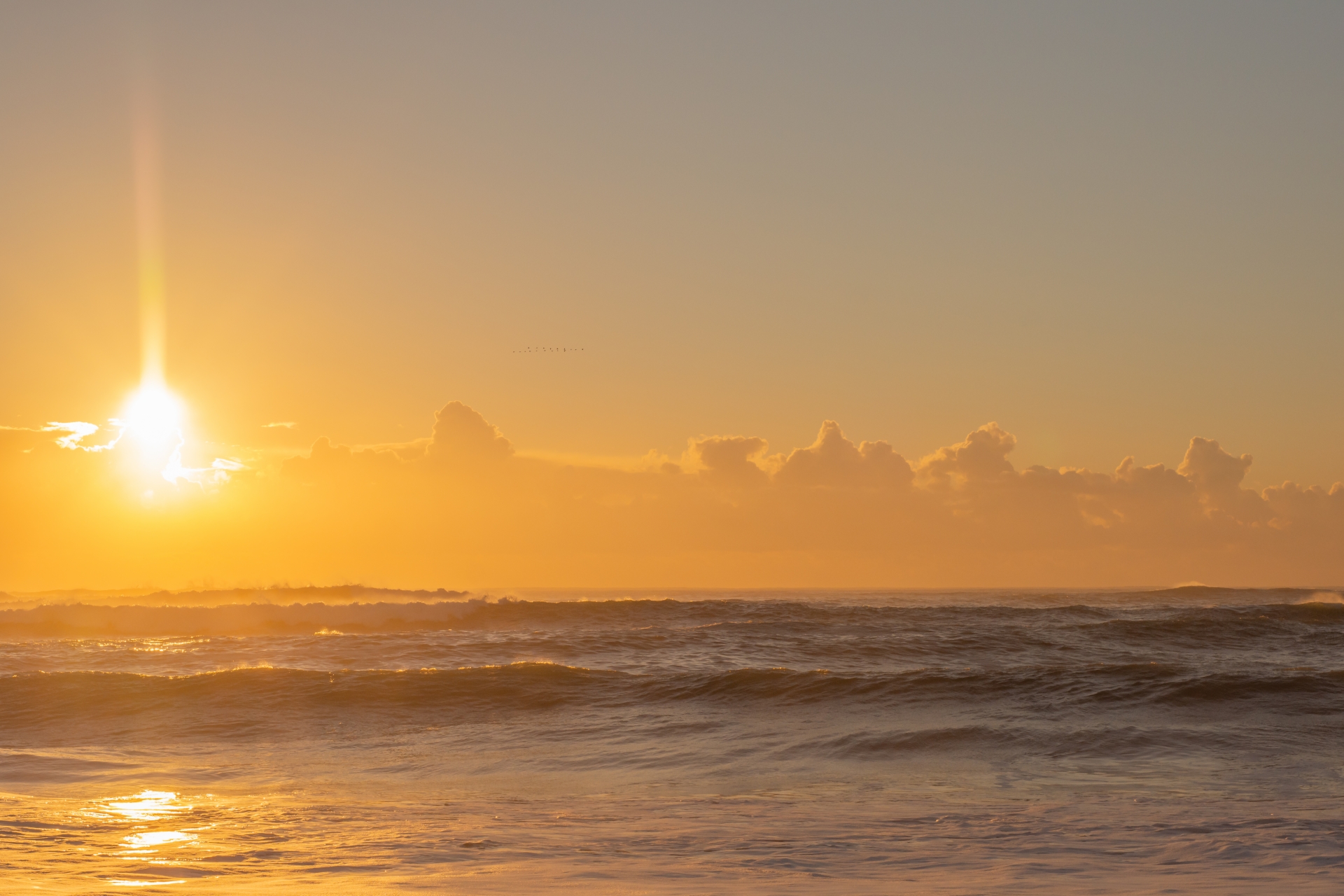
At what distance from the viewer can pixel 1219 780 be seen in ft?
37.3

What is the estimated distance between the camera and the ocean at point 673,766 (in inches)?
303

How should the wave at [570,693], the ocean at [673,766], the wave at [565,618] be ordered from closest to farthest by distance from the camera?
the ocean at [673,766]
the wave at [570,693]
the wave at [565,618]

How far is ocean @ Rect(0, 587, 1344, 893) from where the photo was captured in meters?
7.68

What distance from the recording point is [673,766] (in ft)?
42.6

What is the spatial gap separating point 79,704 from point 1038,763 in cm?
1638

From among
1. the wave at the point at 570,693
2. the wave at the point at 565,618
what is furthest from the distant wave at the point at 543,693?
the wave at the point at 565,618

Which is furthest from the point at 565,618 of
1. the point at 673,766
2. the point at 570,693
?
the point at 673,766

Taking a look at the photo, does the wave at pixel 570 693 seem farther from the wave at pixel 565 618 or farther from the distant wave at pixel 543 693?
the wave at pixel 565 618

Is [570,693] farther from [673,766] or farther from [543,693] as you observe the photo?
[673,766]

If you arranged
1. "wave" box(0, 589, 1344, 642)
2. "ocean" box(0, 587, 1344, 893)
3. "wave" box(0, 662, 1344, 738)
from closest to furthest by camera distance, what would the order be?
"ocean" box(0, 587, 1344, 893) → "wave" box(0, 662, 1344, 738) → "wave" box(0, 589, 1344, 642)

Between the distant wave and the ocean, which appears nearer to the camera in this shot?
the ocean

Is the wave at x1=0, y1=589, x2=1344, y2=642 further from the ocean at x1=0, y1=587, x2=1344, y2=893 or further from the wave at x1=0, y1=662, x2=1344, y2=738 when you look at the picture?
the wave at x1=0, y1=662, x2=1344, y2=738

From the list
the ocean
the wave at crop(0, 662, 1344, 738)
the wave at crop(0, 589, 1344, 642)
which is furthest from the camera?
the wave at crop(0, 589, 1344, 642)

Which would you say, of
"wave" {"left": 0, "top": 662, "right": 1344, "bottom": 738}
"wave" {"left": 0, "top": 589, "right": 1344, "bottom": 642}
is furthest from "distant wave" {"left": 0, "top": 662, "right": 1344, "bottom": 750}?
"wave" {"left": 0, "top": 589, "right": 1344, "bottom": 642}
